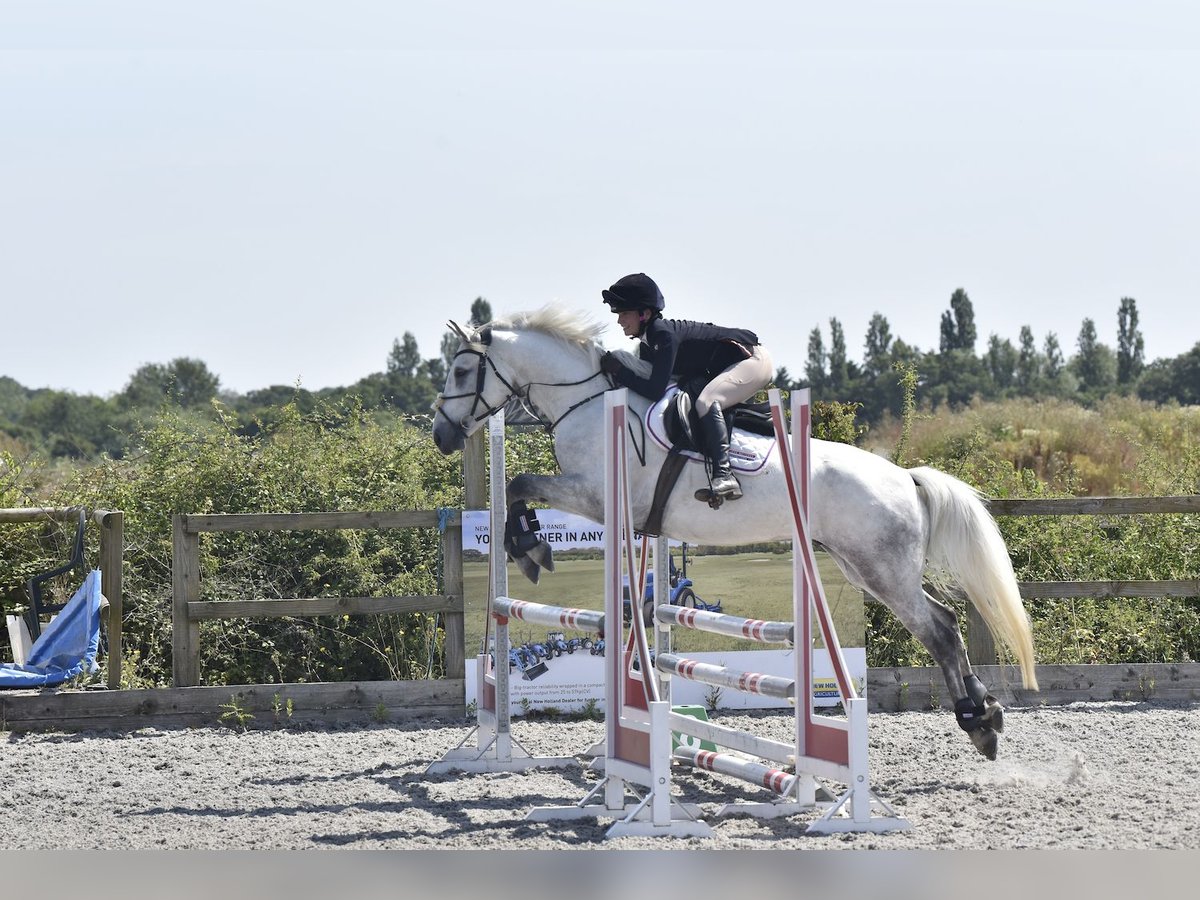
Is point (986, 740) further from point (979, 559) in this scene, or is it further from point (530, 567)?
point (530, 567)

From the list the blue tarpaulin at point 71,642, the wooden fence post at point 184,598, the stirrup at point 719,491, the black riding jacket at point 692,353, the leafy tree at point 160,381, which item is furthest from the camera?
the leafy tree at point 160,381

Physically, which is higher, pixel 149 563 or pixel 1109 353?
pixel 1109 353

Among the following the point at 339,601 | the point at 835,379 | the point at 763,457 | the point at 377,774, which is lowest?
the point at 377,774

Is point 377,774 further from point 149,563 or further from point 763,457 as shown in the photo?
point 149,563

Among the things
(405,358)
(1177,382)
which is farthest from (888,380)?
(405,358)

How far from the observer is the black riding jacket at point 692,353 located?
5.38 meters

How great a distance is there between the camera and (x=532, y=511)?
5.33 meters

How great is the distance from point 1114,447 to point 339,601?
1419cm

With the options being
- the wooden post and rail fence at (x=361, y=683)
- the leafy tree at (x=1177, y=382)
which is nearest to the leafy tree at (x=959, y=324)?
the leafy tree at (x=1177, y=382)

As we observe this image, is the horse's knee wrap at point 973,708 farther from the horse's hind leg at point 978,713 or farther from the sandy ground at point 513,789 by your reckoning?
the sandy ground at point 513,789

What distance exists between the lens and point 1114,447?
59.4ft

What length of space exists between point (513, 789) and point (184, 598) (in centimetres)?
281

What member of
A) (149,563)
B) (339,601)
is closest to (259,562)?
(149,563)

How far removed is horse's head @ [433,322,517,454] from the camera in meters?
5.62
